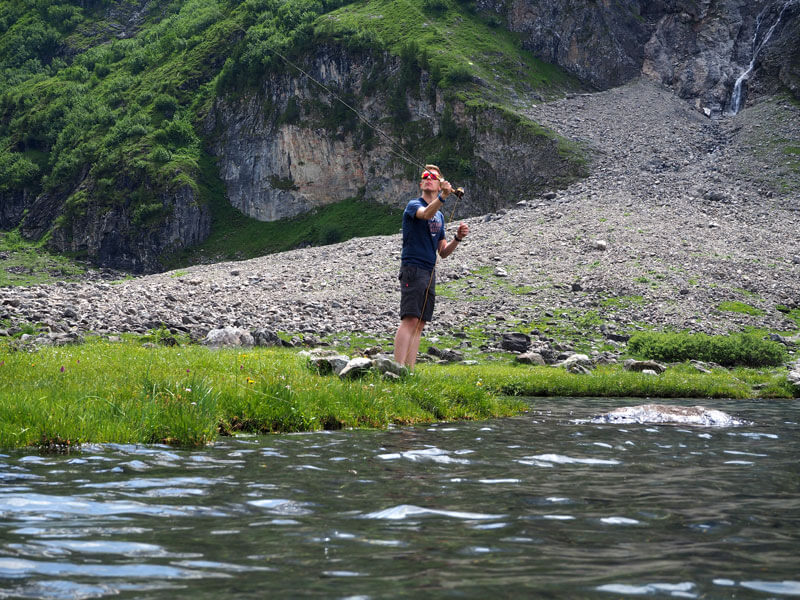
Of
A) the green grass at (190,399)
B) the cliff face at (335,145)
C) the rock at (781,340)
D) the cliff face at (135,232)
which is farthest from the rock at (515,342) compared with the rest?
the cliff face at (135,232)

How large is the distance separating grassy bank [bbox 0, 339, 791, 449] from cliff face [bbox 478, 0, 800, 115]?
62211 mm

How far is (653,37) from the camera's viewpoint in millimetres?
73062

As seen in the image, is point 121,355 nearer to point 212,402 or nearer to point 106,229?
point 212,402

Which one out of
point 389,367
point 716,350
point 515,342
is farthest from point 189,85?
point 389,367

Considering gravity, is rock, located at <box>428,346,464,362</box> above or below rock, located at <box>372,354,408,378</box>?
below

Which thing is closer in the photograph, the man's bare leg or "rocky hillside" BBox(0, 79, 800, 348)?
the man's bare leg

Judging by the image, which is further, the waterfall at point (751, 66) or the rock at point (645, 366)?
the waterfall at point (751, 66)

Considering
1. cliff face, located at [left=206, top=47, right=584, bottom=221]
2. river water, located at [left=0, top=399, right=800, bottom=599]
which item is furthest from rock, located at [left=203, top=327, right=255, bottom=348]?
cliff face, located at [left=206, top=47, right=584, bottom=221]

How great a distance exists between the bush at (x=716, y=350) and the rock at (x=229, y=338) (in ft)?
39.1

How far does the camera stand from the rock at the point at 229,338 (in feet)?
68.6

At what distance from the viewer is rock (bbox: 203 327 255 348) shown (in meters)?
20.9

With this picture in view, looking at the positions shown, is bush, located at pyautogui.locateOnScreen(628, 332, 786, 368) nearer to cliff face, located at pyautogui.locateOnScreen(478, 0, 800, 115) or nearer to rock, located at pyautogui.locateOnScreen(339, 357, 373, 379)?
rock, located at pyautogui.locateOnScreen(339, 357, 373, 379)

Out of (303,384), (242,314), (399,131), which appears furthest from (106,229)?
(303,384)

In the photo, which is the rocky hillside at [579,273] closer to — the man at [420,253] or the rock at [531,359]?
the rock at [531,359]
